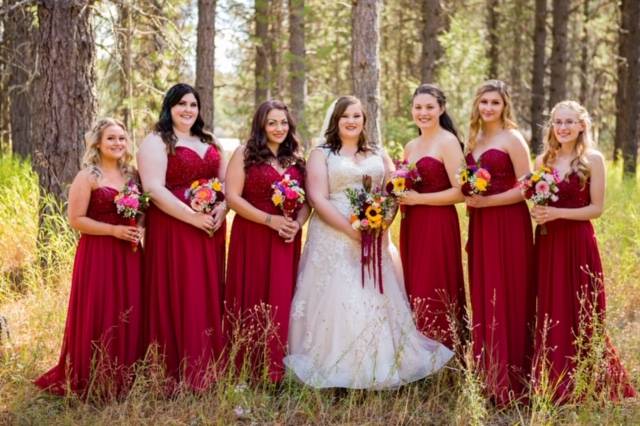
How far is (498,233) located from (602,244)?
4.24m

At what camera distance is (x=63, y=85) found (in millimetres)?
7145

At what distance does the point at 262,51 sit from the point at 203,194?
58.6 feet

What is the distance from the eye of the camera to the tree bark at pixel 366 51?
373 inches

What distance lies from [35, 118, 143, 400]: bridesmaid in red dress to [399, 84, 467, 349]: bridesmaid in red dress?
2.30m

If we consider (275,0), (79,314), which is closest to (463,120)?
(275,0)

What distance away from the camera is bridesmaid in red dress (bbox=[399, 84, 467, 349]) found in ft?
18.3

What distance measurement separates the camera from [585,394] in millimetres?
5059

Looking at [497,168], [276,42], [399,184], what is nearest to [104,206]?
[399,184]

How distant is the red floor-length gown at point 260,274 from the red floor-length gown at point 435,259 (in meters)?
1.06

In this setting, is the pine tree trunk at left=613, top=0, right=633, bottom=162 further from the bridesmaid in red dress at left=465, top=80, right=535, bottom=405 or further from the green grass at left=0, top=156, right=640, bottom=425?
the bridesmaid in red dress at left=465, top=80, right=535, bottom=405

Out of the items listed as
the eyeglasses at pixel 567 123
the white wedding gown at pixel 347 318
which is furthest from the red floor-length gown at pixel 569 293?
the white wedding gown at pixel 347 318

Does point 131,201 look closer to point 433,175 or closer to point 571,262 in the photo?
point 433,175

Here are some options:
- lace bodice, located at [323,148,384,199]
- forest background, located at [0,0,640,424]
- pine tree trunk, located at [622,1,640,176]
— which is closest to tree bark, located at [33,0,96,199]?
forest background, located at [0,0,640,424]

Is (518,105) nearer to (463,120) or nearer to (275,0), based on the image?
(463,120)
